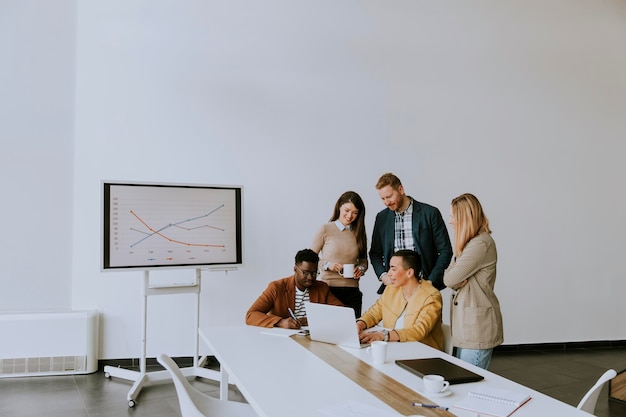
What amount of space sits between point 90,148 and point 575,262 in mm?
5121

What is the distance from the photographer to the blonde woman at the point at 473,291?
3.03 metres

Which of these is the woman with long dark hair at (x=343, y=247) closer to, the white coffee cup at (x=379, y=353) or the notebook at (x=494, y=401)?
the white coffee cup at (x=379, y=353)

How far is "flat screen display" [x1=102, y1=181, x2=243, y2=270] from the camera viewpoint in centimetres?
→ 418

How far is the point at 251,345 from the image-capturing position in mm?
2744

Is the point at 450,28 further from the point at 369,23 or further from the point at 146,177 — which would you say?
the point at 146,177

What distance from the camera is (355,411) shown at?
6.03 feet

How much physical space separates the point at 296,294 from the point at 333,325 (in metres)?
0.83

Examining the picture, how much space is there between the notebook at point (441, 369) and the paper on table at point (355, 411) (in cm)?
42

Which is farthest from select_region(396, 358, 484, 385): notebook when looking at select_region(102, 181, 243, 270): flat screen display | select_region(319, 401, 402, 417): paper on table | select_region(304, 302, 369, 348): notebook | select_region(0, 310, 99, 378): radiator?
select_region(0, 310, 99, 378): radiator

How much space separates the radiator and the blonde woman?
3113 millimetres

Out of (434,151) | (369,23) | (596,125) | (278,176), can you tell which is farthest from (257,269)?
(596,125)

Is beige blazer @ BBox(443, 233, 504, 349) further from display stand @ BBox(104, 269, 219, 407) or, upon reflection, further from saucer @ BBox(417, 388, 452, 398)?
display stand @ BBox(104, 269, 219, 407)

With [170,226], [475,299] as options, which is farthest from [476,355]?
[170,226]

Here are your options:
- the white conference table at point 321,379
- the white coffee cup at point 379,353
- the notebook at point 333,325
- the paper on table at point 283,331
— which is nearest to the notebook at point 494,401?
the white conference table at point 321,379
